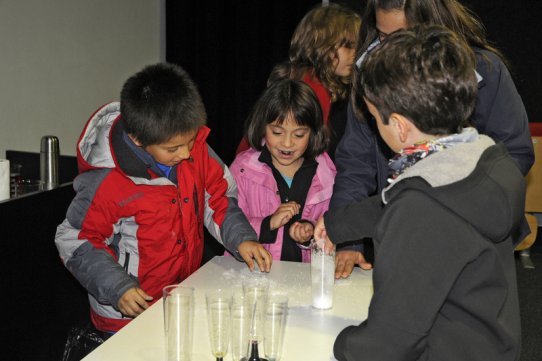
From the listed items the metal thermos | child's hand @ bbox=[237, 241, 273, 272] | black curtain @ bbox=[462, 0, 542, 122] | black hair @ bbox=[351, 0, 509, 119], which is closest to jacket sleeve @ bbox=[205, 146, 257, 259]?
child's hand @ bbox=[237, 241, 273, 272]

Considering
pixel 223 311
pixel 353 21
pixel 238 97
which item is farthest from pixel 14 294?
pixel 238 97

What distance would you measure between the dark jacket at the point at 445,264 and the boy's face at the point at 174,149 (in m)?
0.90

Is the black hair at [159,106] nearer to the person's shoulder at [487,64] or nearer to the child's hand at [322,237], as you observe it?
the child's hand at [322,237]

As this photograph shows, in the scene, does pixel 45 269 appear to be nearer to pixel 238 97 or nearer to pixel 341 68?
pixel 341 68

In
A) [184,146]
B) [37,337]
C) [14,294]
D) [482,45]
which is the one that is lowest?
[37,337]

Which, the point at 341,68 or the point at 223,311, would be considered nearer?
the point at 223,311

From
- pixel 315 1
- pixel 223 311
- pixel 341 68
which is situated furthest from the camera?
pixel 315 1

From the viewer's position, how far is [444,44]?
1302 mm

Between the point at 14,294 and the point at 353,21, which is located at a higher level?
the point at 353,21

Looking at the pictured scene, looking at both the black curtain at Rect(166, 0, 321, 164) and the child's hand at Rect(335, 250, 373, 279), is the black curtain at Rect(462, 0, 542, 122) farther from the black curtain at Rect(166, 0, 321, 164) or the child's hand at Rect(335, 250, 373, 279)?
the child's hand at Rect(335, 250, 373, 279)

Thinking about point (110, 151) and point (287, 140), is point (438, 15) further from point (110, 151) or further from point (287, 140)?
point (110, 151)

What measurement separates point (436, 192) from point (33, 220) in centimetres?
172

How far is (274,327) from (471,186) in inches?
20.3

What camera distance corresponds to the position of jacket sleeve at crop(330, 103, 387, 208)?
7.29ft
